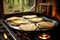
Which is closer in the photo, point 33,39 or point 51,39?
point 33,39

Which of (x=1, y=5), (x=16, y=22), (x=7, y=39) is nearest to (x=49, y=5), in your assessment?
(x=1, y=5)

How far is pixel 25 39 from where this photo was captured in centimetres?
219

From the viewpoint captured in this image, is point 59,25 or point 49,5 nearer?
point 59,25

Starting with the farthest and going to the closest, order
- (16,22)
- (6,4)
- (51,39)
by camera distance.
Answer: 1. (6,4)
2. (16,22)
3. (51,39)

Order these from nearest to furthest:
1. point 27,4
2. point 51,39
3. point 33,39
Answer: point 33,39 → point 51,39 → point 27,4

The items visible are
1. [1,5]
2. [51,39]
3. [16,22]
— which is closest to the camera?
[51,39]

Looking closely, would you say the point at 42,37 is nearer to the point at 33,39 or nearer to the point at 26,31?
the point at 33,39

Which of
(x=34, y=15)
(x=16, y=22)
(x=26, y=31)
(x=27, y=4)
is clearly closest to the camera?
(x=26, y=31)

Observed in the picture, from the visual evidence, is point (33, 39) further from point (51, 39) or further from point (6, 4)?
point (6, 4)

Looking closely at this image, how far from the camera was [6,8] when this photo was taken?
4.48m

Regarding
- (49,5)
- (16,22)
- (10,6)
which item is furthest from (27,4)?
(16,22)

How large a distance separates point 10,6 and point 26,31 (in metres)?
2.93

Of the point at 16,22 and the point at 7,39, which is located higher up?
the point at 16,22

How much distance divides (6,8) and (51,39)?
2.55 meters
